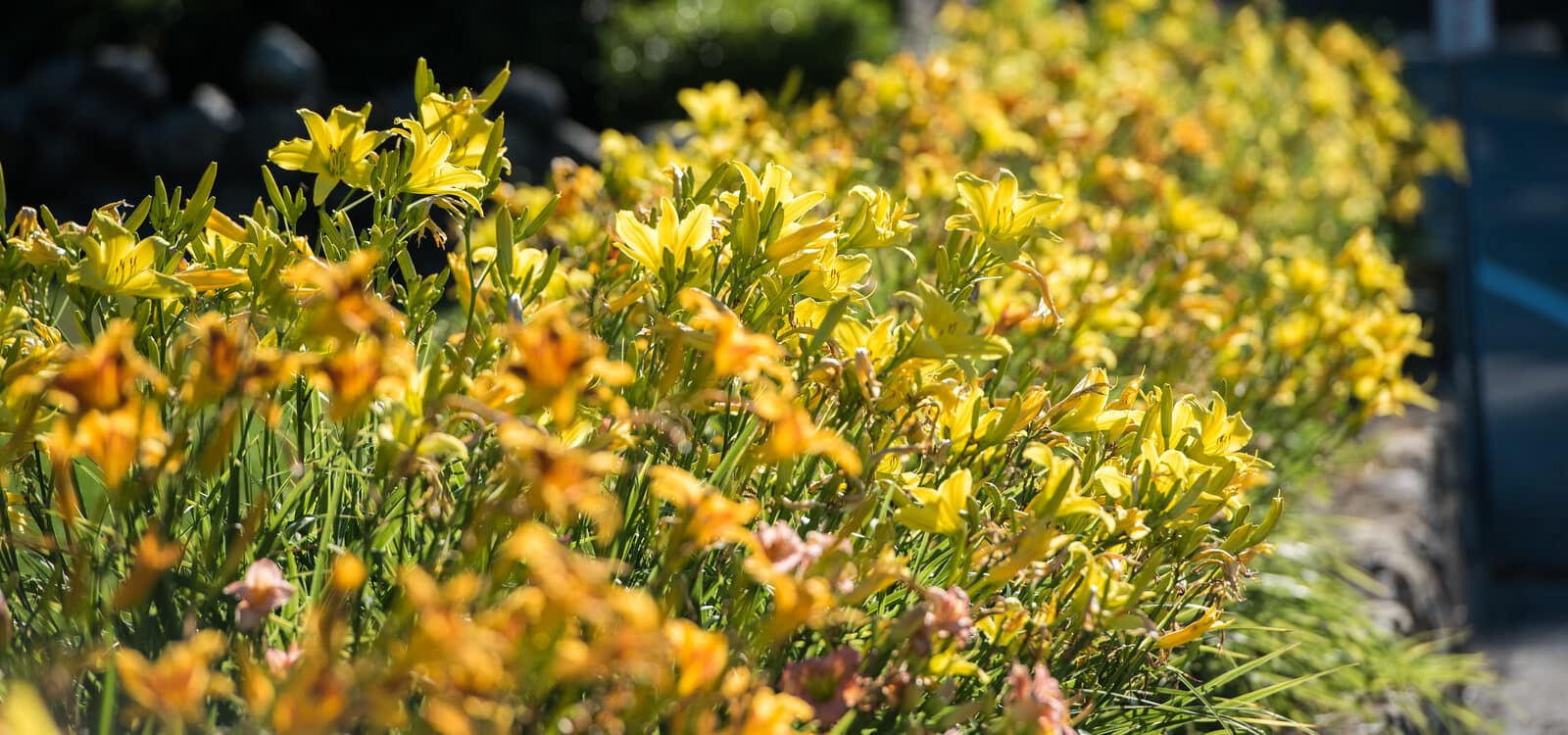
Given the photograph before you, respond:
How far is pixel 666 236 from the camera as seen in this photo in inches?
54.7

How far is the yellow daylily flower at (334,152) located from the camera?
1400mm

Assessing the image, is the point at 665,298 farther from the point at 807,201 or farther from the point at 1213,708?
the point at 1213,708

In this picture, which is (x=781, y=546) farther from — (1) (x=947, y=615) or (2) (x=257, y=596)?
(2) (x=257, y=596)

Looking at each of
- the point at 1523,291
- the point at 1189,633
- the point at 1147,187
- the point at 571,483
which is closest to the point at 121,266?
the point at 571,483

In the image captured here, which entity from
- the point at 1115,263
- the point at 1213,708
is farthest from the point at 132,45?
the point at 1213,708

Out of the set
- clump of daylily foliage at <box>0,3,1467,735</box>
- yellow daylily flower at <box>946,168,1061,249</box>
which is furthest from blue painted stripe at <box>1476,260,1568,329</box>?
yellow daylily flower at <box>946,168,1061,249</box>

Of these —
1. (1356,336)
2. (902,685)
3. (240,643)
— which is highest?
(1356,336)

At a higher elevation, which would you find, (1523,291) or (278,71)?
(1523,291)

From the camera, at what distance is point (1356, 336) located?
2461 mm

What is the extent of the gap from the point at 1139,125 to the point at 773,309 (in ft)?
9.15

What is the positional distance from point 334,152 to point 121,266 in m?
Answer: 0.23

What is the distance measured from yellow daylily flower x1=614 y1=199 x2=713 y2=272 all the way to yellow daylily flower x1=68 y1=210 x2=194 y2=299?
0.40 m

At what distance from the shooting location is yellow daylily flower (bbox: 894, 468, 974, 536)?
125 cm

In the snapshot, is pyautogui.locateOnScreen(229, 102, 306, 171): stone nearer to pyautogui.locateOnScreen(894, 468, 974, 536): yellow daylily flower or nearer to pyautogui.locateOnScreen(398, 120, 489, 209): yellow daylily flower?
pyautogui.locateOnScreen(398, 120, 489, 209): yellow daylily flower
